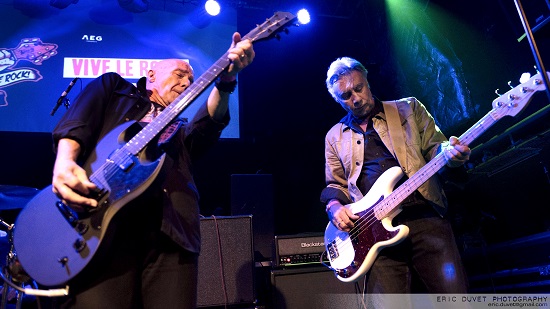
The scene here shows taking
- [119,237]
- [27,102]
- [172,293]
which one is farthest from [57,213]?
[27,102]

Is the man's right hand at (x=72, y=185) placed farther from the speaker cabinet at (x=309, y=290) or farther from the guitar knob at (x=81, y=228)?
the speaker cabinet at (x=309, y=290)

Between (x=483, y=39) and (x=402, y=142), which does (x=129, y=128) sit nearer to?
(x=402, y=142)

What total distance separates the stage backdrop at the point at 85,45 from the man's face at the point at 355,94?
1.76 m

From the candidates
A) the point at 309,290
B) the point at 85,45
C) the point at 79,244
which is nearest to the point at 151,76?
the point at 79,244

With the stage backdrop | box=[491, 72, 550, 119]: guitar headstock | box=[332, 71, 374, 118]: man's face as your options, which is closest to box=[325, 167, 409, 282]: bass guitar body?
box=[332, 71, 374, 118]: man's face

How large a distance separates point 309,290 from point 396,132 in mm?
1580

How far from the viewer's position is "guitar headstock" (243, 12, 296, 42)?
1981mm

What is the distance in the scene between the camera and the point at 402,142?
272cm

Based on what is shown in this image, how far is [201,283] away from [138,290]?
1.78m

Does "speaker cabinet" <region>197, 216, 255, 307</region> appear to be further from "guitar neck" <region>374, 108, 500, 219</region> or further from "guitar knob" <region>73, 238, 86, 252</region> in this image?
"guitar knob" <region>73, 238, 86, 252</region>

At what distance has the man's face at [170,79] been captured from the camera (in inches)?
86.0

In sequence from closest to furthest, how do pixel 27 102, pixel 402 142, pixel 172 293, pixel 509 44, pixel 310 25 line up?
pixel 172 293 → pixel 402 142 → pixel 509 44 → pixel 27 102 → pixel 310 25

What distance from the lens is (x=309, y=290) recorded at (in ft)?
11.4

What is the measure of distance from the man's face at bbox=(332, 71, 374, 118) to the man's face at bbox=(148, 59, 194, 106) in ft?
4.10
